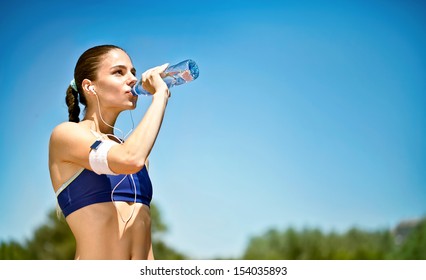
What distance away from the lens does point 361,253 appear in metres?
19.4

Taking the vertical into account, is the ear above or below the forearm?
above

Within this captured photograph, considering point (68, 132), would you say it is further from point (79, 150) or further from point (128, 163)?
point (128, 163)

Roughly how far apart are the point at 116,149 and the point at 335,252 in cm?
1870

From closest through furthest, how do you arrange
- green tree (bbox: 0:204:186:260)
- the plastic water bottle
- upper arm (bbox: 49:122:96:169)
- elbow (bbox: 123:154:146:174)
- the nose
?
elbow (bbox: 123:154:146:174)
upper arm (bbox: 49:122:96:169)
the nose
the plastic water bottle
green tree (bbox: 0:204:186:260)

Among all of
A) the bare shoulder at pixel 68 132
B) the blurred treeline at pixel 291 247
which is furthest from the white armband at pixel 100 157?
the blurred treeline at pixel 291 247

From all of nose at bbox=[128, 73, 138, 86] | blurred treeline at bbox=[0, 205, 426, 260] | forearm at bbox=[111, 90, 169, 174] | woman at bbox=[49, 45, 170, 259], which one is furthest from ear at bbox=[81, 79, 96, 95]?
blurred treeline at bbox=[0, 205, 426, 260]

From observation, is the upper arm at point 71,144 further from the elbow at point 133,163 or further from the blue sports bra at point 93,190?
the elbow at point 133,163

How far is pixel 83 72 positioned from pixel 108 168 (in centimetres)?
53

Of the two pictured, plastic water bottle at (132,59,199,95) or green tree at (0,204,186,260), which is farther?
green tree at (0,204,186,260)

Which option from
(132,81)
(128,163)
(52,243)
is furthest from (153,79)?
(52,243)

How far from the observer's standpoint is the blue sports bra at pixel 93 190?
205 centimetres

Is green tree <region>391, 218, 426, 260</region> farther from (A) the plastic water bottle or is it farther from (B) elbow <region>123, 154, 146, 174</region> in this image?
(B) elbow <region>123, 154, 146, 174</region>

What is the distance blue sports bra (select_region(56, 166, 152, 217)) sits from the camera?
6.73 feet
